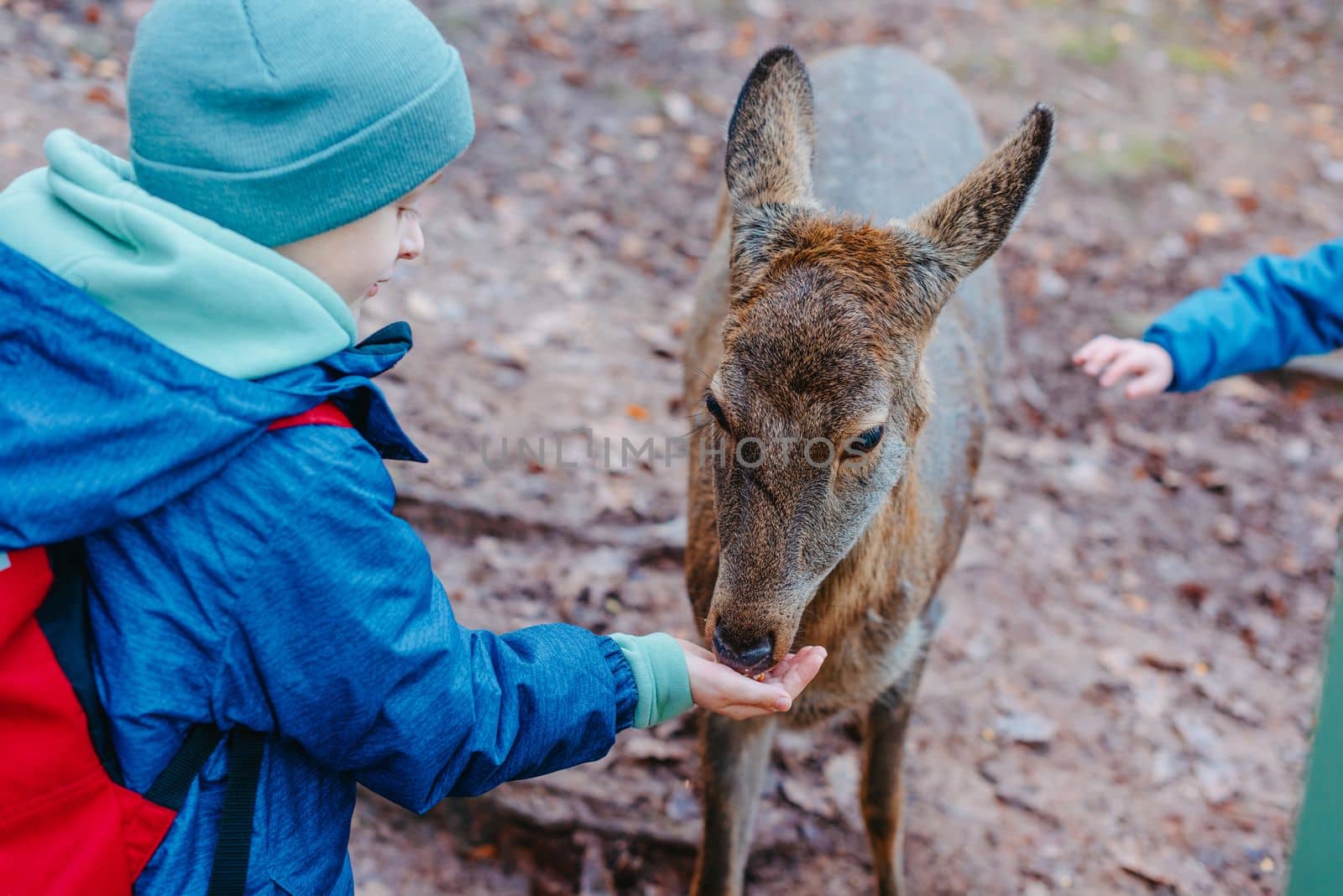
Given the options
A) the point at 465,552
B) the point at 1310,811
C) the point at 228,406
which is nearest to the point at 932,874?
the point at 1310,811

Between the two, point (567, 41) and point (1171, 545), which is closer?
point (1171, 545)

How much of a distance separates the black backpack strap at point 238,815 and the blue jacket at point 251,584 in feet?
0.08

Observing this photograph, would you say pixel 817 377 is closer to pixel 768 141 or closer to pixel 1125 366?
pixel 768 141

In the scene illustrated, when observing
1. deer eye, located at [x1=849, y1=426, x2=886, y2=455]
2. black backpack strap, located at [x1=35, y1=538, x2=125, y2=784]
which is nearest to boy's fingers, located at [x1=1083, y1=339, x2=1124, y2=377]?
deer eye, located at [x1=849, y1=426, x2=886, y2=455]

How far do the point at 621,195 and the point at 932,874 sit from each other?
16.1ft

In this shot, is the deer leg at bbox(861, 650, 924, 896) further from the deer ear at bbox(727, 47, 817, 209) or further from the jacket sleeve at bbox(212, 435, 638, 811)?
the jacket sleeve at bbox(212, 435, 638, 811)

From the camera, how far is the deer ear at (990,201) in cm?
266

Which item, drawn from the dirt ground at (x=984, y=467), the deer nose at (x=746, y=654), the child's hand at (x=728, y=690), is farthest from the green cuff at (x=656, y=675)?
the dirt ground at (x=984, y=467)

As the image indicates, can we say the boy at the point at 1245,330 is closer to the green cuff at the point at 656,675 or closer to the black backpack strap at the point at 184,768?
the green cuff at the point at 656,675

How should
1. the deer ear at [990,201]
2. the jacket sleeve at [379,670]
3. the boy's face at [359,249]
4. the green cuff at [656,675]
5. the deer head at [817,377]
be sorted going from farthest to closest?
1. the deer ear at [990,201]
2. the deer head at [817,377]
3. the green cuff at [656,675]
4. the boy's face at [359,249]
5. the jacket sleeve at [379,670]

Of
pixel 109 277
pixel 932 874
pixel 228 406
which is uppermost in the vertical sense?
pixel 109 277

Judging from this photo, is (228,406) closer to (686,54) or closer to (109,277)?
(109,277)

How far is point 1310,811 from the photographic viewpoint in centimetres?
234

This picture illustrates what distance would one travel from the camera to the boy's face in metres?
1.81
